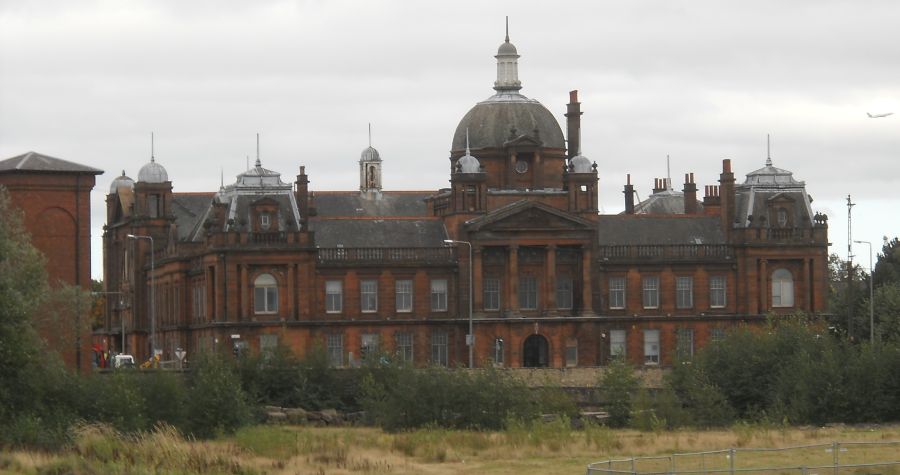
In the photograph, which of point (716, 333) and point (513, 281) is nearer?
point (513, 281)

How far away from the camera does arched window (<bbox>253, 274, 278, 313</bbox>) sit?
445 feet

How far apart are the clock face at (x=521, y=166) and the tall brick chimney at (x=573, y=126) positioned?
465cm

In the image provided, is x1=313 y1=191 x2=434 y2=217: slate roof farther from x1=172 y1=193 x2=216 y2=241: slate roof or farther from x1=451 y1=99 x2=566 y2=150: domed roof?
x1=451 y1=99 x2=566 y2=150: domed roof

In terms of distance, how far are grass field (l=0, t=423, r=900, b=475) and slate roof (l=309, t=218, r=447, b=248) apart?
1392 inches

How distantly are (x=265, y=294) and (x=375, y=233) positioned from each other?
778cm

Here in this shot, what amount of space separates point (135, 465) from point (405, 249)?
5585 cm

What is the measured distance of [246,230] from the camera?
13575 cm

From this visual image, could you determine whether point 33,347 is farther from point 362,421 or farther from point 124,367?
point 362,421

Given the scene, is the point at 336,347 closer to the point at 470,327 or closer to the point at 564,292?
the point at 470,327

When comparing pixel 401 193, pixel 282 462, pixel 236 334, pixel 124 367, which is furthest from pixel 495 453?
pixel 401 193

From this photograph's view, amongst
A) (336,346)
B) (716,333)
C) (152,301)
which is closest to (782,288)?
(716,333)

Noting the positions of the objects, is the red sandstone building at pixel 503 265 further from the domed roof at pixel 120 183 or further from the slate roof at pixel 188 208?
the domed roof at pixel 120 183

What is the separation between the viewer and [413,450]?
93.1 meters

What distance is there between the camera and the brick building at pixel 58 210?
10931cm
